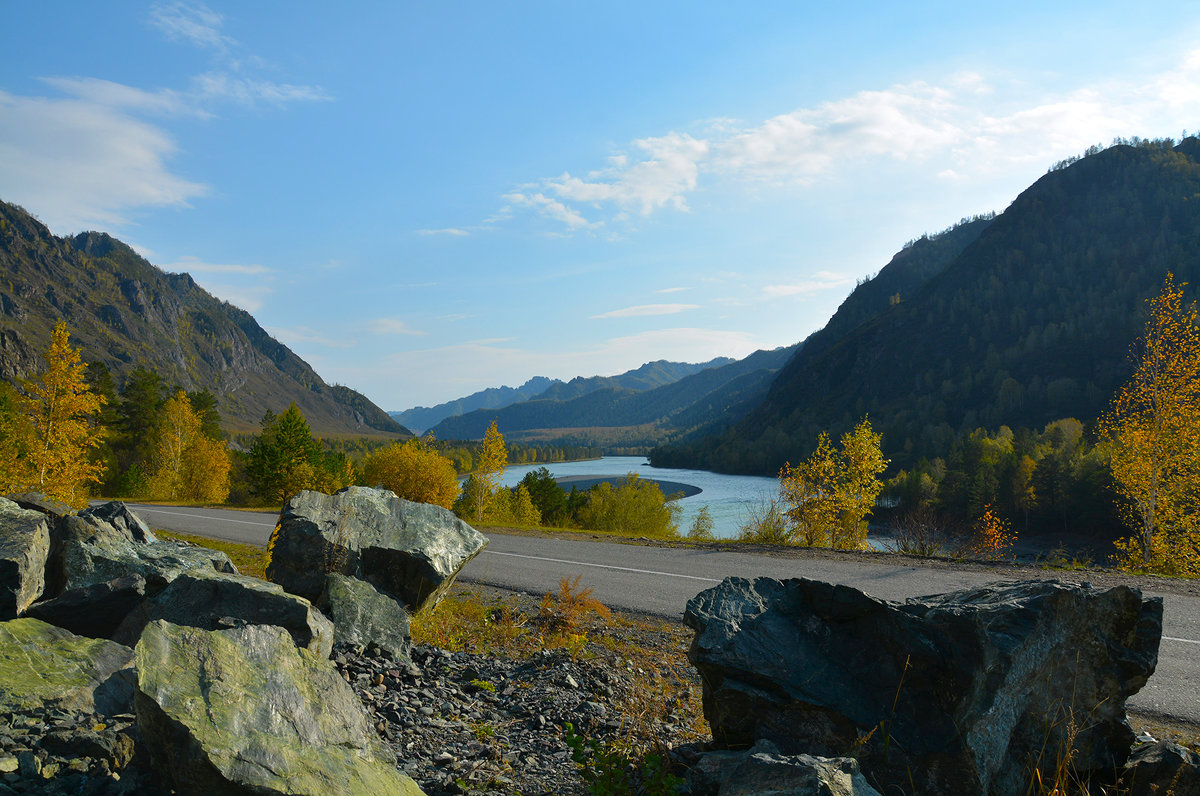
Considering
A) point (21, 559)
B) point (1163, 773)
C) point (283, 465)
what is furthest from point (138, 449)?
point (1163, 773)

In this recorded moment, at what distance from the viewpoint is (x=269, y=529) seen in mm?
21406

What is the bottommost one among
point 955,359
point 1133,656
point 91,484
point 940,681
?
point 91,484

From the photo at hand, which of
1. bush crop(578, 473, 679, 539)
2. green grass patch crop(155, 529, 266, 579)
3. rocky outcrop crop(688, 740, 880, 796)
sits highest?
rocky outcrop crop(688, 740, 880, 796)

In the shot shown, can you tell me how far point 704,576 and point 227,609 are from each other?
9273mm

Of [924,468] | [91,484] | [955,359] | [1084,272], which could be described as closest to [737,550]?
[91,484]

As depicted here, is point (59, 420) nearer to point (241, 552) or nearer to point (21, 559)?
point (241, 552)

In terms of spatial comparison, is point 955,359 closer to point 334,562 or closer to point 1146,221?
point 1146,221

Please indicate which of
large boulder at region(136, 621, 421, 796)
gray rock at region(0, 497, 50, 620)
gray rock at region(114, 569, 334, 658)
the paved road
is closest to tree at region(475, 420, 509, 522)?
the paved road

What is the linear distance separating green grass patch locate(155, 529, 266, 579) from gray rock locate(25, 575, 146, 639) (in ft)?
18.8

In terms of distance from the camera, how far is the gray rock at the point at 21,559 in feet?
18.0

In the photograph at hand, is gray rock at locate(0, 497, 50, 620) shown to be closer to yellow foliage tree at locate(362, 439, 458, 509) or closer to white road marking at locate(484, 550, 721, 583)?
white road marking at locate(484, 550, 721, 583)

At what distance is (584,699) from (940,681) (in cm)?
324

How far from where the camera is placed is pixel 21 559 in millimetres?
5625

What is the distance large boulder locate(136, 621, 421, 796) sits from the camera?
3.07 meters
